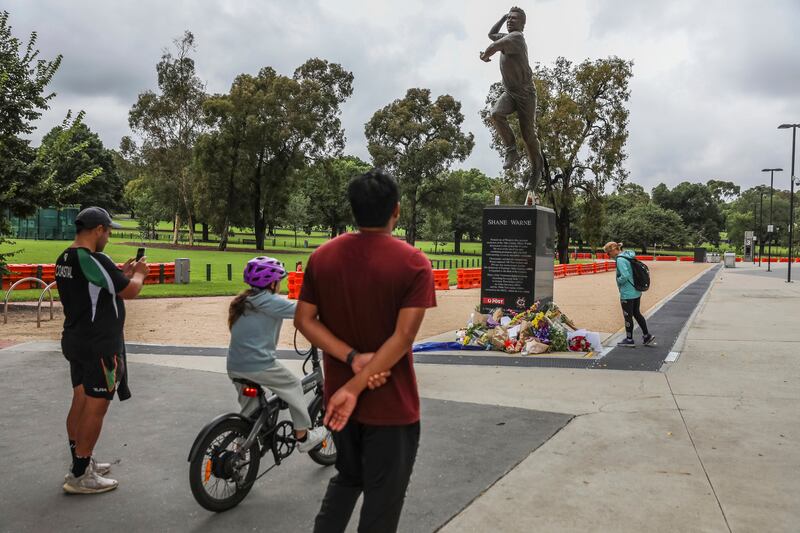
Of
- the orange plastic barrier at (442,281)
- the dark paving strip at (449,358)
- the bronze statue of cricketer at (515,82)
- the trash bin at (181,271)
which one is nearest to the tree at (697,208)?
the orange plastic barrier at (442,281)

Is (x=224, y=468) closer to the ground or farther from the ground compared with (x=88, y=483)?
farther from the ground

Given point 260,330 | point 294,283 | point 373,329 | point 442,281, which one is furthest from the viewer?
point 442,281

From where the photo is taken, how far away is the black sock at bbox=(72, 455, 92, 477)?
13.8 feet

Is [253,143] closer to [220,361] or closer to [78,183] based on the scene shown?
[78,183]

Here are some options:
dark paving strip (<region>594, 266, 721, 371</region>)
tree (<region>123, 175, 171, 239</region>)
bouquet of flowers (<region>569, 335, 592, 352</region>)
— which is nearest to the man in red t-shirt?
dark paving strip (<region>594, 266, 721, 371</region>)

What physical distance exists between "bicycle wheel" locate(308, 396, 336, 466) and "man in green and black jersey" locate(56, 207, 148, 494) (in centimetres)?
129

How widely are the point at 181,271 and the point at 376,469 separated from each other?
73.9ft

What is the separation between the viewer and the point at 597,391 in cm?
727

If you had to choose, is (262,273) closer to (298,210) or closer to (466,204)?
(298,210)

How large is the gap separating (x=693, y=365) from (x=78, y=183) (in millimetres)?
12945

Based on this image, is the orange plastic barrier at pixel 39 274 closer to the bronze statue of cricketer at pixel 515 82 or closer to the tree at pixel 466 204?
the bronze statue of cricketer at pixel 515 82

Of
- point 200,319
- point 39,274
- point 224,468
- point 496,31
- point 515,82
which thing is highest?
point 496,31

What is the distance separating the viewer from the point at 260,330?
159 inches

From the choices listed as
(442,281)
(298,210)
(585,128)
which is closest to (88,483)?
(442,281)
